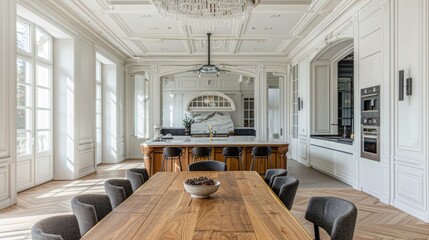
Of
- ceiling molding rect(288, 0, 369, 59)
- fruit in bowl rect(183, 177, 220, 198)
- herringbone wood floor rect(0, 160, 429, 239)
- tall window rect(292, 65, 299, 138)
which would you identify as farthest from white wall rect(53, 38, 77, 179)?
tall window rect(292, 65, 299, 138)

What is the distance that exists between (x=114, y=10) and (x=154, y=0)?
9.56 feet

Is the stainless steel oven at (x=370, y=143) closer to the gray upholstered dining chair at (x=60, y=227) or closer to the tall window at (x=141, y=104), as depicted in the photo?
the gray upholstered dining chair at (x=60, y=227)

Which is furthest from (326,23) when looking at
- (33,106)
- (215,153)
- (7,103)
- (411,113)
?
(33,106)

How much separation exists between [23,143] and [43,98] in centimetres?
106

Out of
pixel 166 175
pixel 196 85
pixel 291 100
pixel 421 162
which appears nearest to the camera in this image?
pixel 166 175

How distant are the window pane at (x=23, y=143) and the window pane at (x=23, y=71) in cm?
98

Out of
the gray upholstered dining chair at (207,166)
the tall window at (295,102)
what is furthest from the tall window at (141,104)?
the gray upholstered dining chair at (207,166)

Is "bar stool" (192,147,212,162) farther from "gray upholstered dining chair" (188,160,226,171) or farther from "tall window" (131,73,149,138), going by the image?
"tall window" (131,73,149,138)

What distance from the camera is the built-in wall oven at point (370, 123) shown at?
4598mm

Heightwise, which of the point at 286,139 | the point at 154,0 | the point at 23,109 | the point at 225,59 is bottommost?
the point at 286,139

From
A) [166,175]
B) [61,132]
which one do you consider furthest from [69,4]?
[166,175]

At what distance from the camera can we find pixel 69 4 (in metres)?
5.28

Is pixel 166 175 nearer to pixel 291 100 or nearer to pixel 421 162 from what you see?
pixel 421 162

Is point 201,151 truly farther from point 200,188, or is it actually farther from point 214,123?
point 214,123
